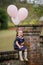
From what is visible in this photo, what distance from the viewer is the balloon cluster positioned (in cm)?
408

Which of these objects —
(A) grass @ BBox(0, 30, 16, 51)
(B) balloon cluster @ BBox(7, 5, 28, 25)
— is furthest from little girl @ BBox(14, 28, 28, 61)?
(B) balloon cluster @ BBox(7, 5, 28, 25)

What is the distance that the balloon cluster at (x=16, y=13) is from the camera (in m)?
4.08

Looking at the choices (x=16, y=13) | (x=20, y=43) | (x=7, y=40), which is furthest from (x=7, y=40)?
(x=16, y=13)

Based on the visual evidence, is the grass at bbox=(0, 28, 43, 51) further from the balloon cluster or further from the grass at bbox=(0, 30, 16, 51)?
the balloon cluster

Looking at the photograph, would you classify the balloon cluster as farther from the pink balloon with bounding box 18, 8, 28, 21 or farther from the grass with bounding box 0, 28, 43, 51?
the grass with bounding box 0, 28, 43, 51

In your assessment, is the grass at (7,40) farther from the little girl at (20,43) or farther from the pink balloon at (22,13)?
the pink balloon at (22,13)

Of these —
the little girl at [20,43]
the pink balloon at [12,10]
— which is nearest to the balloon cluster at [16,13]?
the pink balloon at [12,10]

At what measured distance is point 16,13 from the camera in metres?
4.09

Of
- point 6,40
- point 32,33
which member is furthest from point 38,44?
point 6,40

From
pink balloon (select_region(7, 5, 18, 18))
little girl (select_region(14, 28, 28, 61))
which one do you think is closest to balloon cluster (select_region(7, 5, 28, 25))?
pink balloon (select_region(7, 5, 18, 18))

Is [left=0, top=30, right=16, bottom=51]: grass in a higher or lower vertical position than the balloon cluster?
lower

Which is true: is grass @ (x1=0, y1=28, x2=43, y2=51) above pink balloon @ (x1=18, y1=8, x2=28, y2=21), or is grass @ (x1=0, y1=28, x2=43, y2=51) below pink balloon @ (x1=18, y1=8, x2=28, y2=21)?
below

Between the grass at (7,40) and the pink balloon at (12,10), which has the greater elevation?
the pink balloon at (12,10)

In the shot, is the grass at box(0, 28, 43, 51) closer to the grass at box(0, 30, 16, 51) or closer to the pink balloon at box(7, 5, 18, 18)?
the grass at box(0, 30, 16, 51)
